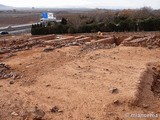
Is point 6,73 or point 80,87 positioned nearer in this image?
point 80,87

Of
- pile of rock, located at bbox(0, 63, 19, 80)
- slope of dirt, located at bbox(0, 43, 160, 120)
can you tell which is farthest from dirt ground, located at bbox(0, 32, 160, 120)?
pile of rock, located at bbox(0, 63, 19, 80)

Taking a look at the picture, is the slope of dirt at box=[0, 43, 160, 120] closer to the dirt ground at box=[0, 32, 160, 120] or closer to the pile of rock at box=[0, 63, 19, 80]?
the dirt ground at box=[0, 32, 160, 120]

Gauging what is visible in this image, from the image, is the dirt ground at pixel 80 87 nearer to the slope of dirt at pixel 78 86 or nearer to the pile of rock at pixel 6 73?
the slope of dirt at pixel 78 86

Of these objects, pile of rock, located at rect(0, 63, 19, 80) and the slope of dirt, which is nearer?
the slope of dirt

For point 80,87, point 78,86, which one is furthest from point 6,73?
point 80,87

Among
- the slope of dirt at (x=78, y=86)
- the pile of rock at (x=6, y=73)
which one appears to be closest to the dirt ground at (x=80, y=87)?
the slope of dirt at (x=78, y=86)

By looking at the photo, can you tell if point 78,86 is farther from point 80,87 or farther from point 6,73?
point 6,73

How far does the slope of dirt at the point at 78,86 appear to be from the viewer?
7.19 meters

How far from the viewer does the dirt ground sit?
712 cm

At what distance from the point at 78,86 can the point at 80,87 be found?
0.38ft

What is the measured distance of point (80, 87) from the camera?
29.0 feet

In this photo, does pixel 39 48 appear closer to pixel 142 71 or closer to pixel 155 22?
pixel 142 71

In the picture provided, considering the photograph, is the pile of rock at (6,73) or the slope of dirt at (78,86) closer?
the slope of dirt at (78,86)

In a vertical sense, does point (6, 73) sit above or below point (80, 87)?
below
